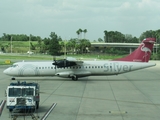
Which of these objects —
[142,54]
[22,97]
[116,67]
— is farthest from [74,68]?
[22,97]

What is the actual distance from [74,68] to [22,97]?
2109 cm

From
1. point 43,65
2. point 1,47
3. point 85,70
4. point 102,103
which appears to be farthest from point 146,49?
point 1,47

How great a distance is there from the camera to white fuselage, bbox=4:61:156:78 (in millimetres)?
38594

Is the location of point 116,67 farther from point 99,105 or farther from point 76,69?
point 99,105

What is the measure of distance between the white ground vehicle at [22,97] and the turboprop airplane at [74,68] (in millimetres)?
19386

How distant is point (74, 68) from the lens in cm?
3931

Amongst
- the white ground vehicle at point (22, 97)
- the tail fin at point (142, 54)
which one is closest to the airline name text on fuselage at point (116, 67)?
the tail fin at point (142, 54)

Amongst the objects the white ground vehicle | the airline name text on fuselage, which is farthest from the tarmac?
the airline name text on fuselage

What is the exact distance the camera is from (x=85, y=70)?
3928 centimetres

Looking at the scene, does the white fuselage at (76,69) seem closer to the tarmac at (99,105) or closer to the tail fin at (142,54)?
the tail fin at (142,54)

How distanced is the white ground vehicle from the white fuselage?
19.6 meters

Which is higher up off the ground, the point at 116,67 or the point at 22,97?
the point at 116,67

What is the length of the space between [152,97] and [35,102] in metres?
11.1

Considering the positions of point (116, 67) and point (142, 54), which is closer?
point (116, 67)
